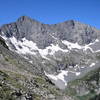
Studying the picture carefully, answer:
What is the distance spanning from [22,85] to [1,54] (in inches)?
969

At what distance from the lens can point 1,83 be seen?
36625 mm

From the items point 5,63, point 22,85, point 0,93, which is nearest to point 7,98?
point 0,93

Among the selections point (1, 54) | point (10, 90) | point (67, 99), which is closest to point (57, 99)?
point (67, 99)

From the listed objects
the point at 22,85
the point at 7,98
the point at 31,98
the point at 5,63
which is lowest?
the point at 7,98

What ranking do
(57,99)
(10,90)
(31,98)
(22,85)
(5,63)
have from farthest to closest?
(5,63)
(57,99)
(22,85)
(31,98)
(10,90)

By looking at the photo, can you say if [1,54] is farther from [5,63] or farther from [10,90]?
[10,90]

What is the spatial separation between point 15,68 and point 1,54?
16.9 feet

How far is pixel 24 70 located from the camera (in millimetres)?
68812

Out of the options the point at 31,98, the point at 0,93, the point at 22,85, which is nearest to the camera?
the point at 0,93

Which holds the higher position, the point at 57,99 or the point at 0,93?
the point at 57,99

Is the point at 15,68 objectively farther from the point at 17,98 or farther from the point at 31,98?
the point at 17,98

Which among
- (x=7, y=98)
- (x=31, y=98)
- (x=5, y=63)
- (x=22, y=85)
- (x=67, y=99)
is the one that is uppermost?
(x=5, y=63)

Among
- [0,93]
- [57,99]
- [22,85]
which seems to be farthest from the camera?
[57,99]

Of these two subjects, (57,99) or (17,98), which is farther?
(57,99)
